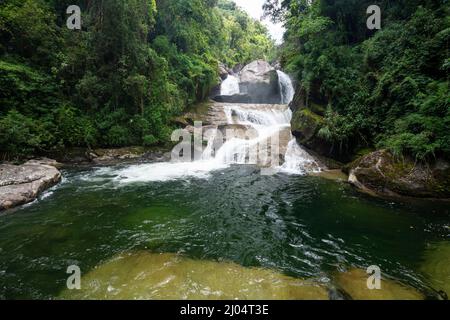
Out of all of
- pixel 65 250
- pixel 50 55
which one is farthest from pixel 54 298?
pixel 50 55

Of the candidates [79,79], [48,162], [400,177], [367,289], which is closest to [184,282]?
[367,289]

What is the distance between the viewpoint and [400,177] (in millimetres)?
8875

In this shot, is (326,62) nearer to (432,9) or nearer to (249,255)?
(432,9)

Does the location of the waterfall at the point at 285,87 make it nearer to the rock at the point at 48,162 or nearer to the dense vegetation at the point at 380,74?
the dense vegetation at the point at 380,74

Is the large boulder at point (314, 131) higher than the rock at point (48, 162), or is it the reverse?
the large boulder at point (314, 131)

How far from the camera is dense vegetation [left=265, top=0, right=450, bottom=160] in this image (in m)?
8.95

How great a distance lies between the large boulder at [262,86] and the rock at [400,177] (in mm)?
16459

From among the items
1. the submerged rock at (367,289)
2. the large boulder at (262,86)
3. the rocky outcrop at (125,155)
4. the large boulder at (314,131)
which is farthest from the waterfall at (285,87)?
the submerged rock at (367,289)

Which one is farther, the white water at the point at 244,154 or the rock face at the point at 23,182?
the white water at the point at 244,154

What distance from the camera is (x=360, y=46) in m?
13.9

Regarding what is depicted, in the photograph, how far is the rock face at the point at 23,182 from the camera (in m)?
7.72

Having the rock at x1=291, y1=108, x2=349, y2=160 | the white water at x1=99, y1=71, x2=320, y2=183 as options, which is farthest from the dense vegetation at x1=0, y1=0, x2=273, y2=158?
the rock at x1=291, y1=108, x2=349, y2=160

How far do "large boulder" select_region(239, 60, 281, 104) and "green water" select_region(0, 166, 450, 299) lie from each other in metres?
17.2

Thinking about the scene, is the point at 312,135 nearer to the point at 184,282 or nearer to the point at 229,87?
the point at 184,282
